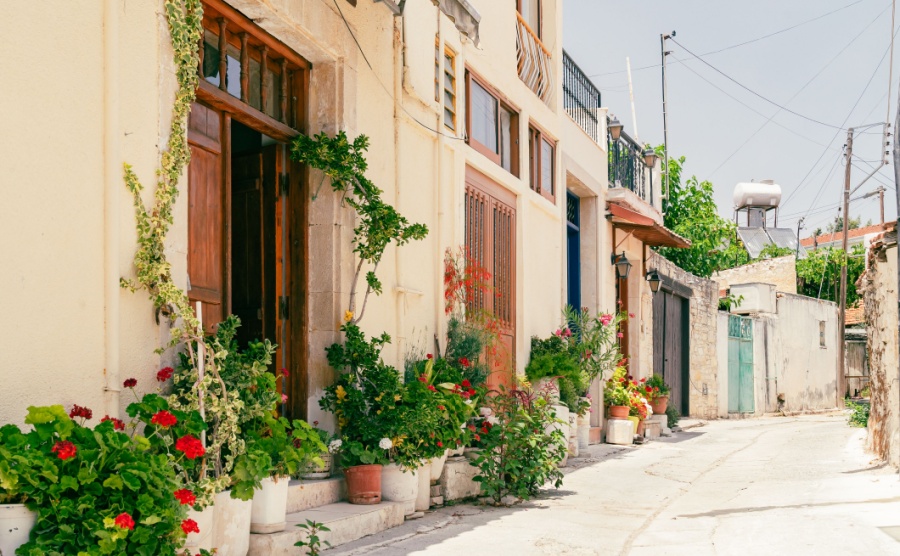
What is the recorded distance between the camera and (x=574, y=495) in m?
9.01

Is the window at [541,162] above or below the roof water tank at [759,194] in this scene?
below

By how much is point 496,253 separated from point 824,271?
2682 cm

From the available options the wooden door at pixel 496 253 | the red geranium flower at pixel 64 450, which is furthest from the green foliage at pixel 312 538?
the wooden door at pixel 496 253

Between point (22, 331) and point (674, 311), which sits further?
point (674, 311)

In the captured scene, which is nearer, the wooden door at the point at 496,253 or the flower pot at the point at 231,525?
the flower pot at the point at 231,525

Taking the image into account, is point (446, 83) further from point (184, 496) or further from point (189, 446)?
point (184, 496)

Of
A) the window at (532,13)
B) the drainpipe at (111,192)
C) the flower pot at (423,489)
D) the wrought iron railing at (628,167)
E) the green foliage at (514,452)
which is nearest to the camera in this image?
the drainpipe at (111,192)

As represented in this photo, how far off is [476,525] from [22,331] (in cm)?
368

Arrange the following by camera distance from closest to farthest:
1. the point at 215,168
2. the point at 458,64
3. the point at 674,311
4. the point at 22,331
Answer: the point at 22,331 < the point at 215,168 < the point at 458,64 < the point at 674,311

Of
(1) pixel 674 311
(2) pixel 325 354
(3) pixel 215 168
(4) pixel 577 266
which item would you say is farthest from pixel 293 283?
(1) pixel 674 311

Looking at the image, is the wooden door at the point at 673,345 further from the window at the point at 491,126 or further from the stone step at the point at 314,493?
the stone step at the point at 314,493

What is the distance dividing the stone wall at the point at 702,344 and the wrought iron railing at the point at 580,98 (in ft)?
16.1

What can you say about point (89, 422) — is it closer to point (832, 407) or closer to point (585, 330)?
point (585, 330)

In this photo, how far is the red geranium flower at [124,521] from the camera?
384 cm
